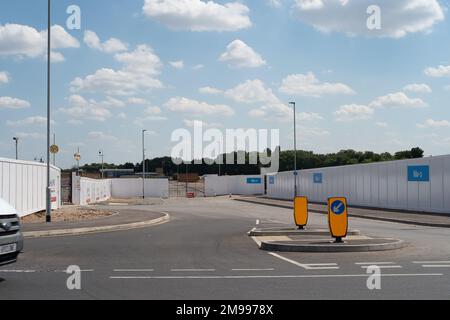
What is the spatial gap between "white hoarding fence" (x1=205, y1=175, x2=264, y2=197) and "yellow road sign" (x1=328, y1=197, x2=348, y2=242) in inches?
2465

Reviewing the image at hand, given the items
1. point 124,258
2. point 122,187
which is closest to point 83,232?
point 124,258

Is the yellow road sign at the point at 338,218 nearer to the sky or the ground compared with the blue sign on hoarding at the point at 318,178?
nearer to the ground

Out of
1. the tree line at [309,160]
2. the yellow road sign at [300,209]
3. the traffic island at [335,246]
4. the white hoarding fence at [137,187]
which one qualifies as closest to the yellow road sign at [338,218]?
the traffic island at [335,246]

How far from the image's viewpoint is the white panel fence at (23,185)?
936 inches

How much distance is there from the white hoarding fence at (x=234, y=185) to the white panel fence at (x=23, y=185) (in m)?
48.1

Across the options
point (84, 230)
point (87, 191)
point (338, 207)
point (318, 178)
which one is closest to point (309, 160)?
point (318, 178)

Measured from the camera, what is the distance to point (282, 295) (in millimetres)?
8609

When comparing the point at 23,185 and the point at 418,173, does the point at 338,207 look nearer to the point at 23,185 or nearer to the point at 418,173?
the point at 23,185

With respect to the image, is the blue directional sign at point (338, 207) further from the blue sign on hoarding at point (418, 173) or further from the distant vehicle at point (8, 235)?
the blue sign on hoarding at point (418, 173)

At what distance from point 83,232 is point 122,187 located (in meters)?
52.8

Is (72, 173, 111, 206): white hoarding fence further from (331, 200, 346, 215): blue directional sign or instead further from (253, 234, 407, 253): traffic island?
(331, 200, 346, 215): blue directional sign

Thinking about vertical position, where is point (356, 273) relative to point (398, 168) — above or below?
below

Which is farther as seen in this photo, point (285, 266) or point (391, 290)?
point (285, 266)
